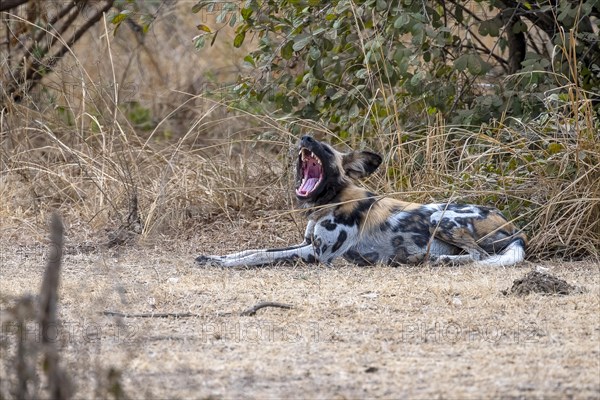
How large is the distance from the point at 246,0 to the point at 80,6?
3.31 metres

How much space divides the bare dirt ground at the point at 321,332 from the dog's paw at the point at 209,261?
3.3 inches

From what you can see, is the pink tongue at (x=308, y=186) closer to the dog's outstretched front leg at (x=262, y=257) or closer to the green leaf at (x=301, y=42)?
the dog's outstretched front leg at (x=262, y=257)

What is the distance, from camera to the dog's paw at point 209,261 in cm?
636

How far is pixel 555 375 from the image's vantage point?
369 centimetres

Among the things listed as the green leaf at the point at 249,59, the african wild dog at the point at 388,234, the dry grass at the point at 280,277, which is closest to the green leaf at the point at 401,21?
the dry grass at the point at 280,277

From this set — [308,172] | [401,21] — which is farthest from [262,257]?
[401,21]

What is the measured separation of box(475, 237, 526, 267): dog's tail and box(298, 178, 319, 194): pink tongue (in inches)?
46.0

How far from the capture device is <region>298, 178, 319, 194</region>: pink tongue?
681cm

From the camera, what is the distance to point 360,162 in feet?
22.6

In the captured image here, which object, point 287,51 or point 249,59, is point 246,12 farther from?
point 249,59

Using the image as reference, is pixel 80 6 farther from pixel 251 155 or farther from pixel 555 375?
pixel 555 375

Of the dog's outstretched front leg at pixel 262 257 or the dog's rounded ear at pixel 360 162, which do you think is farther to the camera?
the dog's rounded ear at pixel 360 162

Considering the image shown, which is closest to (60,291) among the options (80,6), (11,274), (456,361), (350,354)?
(11,274)

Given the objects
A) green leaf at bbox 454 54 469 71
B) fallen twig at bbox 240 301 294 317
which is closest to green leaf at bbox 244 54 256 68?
green leaf at bbox 454 54 469 71
